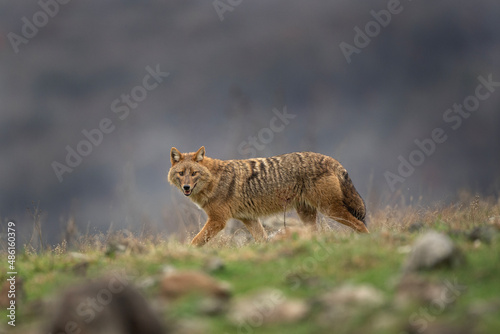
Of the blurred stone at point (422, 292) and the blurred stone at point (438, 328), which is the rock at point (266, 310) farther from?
the blurred stone at point (438, 328)

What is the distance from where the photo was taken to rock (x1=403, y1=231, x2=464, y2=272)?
18.3 feet

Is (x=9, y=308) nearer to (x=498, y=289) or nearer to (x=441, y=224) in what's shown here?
(x=498, y=289)

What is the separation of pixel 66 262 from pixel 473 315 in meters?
6.19

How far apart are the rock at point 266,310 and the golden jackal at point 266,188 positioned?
625 cm

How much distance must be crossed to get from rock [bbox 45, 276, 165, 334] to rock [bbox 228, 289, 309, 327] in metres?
0.78

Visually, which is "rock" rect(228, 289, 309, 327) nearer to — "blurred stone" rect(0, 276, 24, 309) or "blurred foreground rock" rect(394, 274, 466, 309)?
"blurred foreground rock" rect(394, 274, 466, 309)

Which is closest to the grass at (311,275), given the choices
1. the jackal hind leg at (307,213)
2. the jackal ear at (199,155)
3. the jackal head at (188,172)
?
the jackal head at (188,172)

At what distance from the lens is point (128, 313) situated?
176 inches

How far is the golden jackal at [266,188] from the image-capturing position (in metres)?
11.7

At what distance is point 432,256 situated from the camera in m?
5.57

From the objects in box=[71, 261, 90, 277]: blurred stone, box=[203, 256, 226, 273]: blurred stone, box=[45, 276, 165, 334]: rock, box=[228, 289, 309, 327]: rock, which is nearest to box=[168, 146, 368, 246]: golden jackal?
box=[71, 261, 90, 277]: blurred stone

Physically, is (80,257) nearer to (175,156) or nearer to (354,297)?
(175,156)

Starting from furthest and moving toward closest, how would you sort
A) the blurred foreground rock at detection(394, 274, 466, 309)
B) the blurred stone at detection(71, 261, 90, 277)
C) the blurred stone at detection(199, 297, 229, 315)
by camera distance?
the blurred stone at detection(71, 261, 90, 277)
the blurred stone at detection(199, 297, 229, 315)
the blurred foreground rock at detection(394, 274, 466, 309)

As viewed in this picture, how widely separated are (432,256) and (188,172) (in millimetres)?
7094
